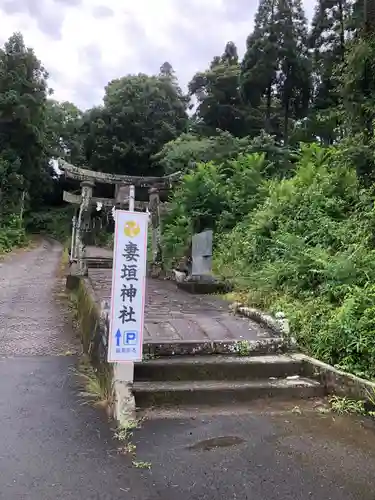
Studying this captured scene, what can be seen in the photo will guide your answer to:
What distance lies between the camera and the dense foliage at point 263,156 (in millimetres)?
5918

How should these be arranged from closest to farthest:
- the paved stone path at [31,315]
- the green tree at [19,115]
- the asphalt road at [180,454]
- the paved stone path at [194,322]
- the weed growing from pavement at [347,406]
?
the asphalt road at [180,454], the weed growing from pavement at [347,406], the paved stone path at [194,322], the paved stone path at [31,315], the green tree at [19,115]

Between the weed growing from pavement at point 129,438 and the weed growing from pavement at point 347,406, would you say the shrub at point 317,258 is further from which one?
the weed growing from pavement at point 129,438

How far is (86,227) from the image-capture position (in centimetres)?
1360

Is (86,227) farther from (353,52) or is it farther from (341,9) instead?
(341,9)

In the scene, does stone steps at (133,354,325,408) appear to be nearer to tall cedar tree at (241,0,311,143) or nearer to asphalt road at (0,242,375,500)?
asphalt road at (0,242,375,500)

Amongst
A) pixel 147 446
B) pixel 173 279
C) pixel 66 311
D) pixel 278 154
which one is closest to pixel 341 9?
pixel 278 154

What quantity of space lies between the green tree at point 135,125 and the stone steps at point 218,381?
86.6ft

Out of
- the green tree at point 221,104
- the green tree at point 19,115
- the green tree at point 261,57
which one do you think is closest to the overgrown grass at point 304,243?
the green tree at point 261,57

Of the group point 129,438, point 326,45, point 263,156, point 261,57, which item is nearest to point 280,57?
point 261,57

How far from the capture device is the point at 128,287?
411 centimetres

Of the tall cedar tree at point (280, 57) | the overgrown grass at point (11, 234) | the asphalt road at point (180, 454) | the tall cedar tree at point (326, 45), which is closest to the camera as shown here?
the asphalt road at point (180, 454)

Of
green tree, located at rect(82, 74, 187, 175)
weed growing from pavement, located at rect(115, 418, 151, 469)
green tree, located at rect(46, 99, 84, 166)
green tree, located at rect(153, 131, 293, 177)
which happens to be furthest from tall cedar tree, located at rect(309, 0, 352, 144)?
green tree, located at rect(46, 99, 84, 166)

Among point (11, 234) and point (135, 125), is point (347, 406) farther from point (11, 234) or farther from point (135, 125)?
point (135, 125)

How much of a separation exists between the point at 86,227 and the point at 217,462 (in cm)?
1119
